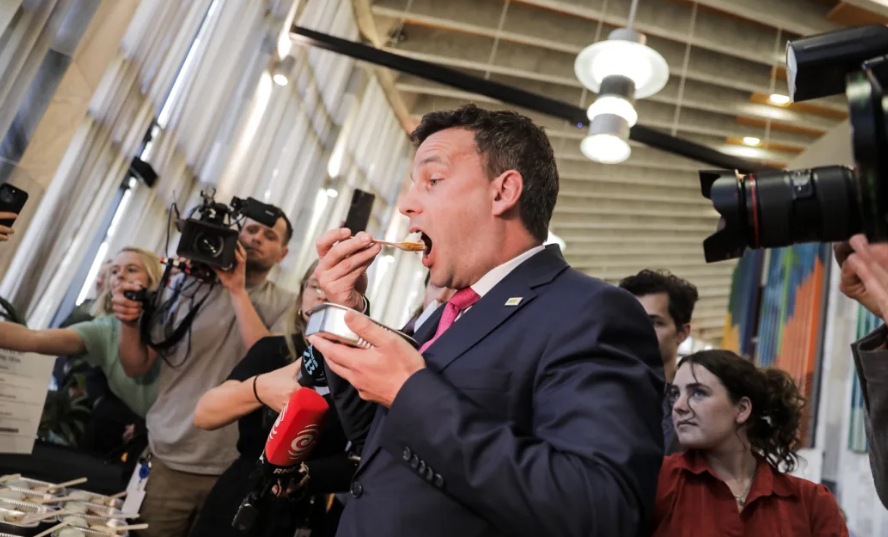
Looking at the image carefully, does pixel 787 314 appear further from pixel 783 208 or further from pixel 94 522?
pixel 94 522

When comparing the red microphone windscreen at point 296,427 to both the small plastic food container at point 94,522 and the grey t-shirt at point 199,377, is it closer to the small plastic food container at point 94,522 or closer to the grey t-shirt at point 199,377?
the small plastic food container at point 94,522

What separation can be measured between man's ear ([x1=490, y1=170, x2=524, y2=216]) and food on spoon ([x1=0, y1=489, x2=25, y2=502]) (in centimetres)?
122

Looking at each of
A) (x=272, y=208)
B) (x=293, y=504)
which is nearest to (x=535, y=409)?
(x=293, y=504)

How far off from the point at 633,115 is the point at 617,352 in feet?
11.5

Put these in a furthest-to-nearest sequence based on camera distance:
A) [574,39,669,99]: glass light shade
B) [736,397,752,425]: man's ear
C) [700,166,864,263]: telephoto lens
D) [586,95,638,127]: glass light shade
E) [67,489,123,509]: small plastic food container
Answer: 1. [586,95,638,127]: glass light shade
2. [574,39,669,99]: glass light shade
3. [736,397,752,425]: man's ear
4. [67,489,123,509]: small plastic food container
5. [700,166,864,263]: telephoto lens

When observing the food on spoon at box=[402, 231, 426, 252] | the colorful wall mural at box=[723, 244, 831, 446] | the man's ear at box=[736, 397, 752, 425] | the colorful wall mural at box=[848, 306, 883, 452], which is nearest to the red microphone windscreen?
the food on spoon at box=[402, 231, 426, 252]

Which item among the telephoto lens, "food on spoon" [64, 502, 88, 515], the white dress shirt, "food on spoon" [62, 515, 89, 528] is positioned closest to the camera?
the telephoto lens

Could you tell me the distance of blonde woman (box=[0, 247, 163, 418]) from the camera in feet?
8.53

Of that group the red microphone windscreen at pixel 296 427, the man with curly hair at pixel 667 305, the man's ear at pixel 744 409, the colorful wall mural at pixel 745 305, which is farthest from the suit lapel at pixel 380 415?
the colorful wall mural at pixel 745 305

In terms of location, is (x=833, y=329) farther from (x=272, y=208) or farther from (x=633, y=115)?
(x=272, y=208)

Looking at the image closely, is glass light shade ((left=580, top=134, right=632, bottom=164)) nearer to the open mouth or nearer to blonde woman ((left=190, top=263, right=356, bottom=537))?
blonde woman ((left=190, top=263, right=356, bottom=537))

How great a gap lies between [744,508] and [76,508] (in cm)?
171

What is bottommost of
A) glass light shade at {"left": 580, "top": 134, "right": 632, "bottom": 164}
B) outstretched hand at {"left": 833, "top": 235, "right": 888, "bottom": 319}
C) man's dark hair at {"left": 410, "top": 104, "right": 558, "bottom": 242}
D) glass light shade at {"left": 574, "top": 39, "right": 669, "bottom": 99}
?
outstretched hand at {"left": 833, "top": 235, "right": 888, "bottom": 319}

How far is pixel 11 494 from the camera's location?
1565 mm
